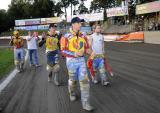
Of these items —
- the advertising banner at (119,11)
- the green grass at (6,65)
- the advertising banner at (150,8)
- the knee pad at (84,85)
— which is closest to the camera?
the knee pad at (84,85)

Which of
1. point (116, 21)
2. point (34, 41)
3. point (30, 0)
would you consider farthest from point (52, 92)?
point (30, 0)

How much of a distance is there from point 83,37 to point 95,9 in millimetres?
104877

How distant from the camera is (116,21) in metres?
60.0

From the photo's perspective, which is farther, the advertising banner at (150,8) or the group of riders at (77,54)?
the advertising banner at (150,8)

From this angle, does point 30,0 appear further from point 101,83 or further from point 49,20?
point 101,83

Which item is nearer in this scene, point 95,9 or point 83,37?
point 83,37

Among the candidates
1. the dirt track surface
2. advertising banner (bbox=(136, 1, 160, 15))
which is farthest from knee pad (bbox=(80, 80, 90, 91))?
advertising banner (bbox=(136, 1, 160, 15))

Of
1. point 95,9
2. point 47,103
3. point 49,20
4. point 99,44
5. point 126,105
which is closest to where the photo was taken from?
point 126,105

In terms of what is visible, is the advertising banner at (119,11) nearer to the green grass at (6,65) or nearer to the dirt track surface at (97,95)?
the green grass at (6,65)

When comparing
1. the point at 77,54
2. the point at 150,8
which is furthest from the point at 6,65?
the point at 150,8

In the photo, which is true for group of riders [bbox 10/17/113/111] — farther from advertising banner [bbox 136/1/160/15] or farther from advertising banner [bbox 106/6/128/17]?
advertising banner [bbox 106/6/128/17]

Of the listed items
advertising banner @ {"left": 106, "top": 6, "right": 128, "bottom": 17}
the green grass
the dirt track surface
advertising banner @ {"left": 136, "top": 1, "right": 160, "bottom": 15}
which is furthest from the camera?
advertising banner @ {"left": 106, "top": 6, "right": 128, "bottom": 17}

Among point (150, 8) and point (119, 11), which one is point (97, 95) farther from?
point (119, 11)

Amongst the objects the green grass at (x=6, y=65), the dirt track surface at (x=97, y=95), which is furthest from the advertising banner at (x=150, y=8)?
the dirt track surface at (x=97, y=95)
